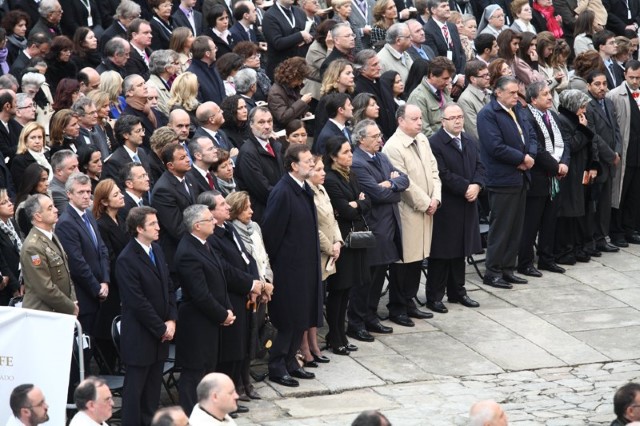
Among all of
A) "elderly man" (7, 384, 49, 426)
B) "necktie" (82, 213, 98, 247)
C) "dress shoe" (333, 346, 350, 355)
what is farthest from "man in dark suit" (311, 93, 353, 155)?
"elderly man" (7, 384, 49, 426)

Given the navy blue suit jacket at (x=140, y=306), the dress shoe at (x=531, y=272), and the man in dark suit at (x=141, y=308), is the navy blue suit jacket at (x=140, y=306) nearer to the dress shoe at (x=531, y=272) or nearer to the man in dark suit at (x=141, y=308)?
the man in dark suit at (x=141, y=308)

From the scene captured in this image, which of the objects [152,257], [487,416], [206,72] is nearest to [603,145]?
[206,72]

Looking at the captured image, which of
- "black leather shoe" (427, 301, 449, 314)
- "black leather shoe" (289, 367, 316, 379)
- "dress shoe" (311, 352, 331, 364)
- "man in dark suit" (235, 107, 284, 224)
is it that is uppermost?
"man in dark suit" (235, 107, 284, 224)

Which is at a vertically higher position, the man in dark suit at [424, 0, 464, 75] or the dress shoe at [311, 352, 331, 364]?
the man in dark suit at [424, 0, 464, 75]

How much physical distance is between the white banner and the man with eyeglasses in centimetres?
693

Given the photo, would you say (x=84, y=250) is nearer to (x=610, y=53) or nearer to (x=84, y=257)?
(x=84, y=257)

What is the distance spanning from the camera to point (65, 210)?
11953 millimetres

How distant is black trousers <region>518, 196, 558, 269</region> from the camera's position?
1622 cm

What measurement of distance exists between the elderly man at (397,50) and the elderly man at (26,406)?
8.48m

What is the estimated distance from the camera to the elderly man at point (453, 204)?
48.8ft

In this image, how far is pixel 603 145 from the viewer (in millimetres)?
16812

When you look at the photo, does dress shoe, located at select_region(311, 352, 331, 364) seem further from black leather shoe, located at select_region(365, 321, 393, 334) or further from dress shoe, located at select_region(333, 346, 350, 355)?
black leather shoe, located at select_region(365, 321, 393, 334)

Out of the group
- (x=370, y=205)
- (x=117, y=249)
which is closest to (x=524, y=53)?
(x=370, y=205)

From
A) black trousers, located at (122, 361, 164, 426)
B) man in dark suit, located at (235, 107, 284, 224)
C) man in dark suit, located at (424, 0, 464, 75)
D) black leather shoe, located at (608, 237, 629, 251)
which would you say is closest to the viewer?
black trousers, located at (122, 361, 164, 426)
